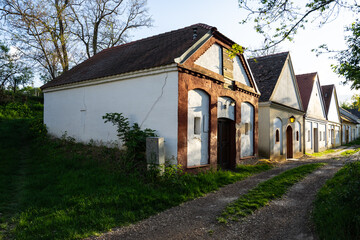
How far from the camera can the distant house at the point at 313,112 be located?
67.7 ft

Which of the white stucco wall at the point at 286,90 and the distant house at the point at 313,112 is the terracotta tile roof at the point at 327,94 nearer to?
the distant house at the point at 313,112

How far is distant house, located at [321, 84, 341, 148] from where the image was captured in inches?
1026

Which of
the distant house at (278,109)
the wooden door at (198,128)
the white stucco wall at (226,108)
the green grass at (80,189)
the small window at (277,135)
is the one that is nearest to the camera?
the green grass at (80,189)

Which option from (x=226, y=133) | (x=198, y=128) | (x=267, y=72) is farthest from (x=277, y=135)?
(x=198, y=128)

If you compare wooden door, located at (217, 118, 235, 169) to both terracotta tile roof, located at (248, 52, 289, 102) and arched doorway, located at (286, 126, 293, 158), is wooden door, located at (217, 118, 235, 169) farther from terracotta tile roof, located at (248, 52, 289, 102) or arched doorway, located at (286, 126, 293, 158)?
arched doorway, located at (286, 126, 293, 158)

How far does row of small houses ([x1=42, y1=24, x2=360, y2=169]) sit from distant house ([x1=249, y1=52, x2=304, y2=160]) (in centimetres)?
7

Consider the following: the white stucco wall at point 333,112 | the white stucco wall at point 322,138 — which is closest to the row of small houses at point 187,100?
the white stucco wall at point 322,138

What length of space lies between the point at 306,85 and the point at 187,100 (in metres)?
18.3

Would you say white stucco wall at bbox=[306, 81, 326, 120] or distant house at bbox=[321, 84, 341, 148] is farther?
distant house at bbox=[321, 84, 341, 148]

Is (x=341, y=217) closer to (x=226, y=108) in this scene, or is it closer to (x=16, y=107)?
(x=226, y=108)

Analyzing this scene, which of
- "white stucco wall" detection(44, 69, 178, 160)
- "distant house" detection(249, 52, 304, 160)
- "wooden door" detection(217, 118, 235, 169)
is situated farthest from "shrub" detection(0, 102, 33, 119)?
"distant house" detection(249, 52, 304, 160)

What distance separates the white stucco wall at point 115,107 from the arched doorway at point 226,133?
3.07 metres

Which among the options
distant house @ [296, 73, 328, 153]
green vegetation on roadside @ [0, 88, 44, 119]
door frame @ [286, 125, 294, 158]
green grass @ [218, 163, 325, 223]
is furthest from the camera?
distant house @ [296, 73, 328, 153]

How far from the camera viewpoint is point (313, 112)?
2189 centimetres
